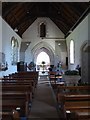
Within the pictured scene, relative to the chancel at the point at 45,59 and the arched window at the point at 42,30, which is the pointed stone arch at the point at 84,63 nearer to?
the chancel at the point at 45,59

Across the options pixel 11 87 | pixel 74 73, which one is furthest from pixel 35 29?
pixel 11 87

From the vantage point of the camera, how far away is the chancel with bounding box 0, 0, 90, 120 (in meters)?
4.38

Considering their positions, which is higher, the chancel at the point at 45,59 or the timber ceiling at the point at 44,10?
the timber ceiling at the point at 44,10

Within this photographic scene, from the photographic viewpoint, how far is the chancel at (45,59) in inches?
172

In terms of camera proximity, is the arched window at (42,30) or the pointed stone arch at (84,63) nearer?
the pointed stone arch at (84,63)

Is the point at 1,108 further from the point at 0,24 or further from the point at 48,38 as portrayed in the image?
the point at 48,38

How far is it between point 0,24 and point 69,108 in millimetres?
8564

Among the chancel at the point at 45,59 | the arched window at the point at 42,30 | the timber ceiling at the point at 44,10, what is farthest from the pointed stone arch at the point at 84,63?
the arched window at the point at 42,30

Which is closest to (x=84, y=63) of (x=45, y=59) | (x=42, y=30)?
(x=42, y=30)

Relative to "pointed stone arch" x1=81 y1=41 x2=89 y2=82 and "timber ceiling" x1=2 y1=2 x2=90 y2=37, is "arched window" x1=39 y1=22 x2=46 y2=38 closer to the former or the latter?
"timber ceiling" x1=2 y1=2 x2=90 y2=37

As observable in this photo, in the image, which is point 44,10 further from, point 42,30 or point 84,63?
point 84,63

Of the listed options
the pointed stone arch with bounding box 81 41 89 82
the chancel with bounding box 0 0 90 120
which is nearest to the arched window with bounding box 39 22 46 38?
the chancel with bounding box 0 0 90 120

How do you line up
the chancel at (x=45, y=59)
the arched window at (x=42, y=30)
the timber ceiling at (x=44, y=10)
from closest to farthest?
the chancel at (x=45, y=59)
the timber ceiling at (x=44, y=10)
the arched window at (x=42, y=30)

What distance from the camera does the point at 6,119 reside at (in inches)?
106
